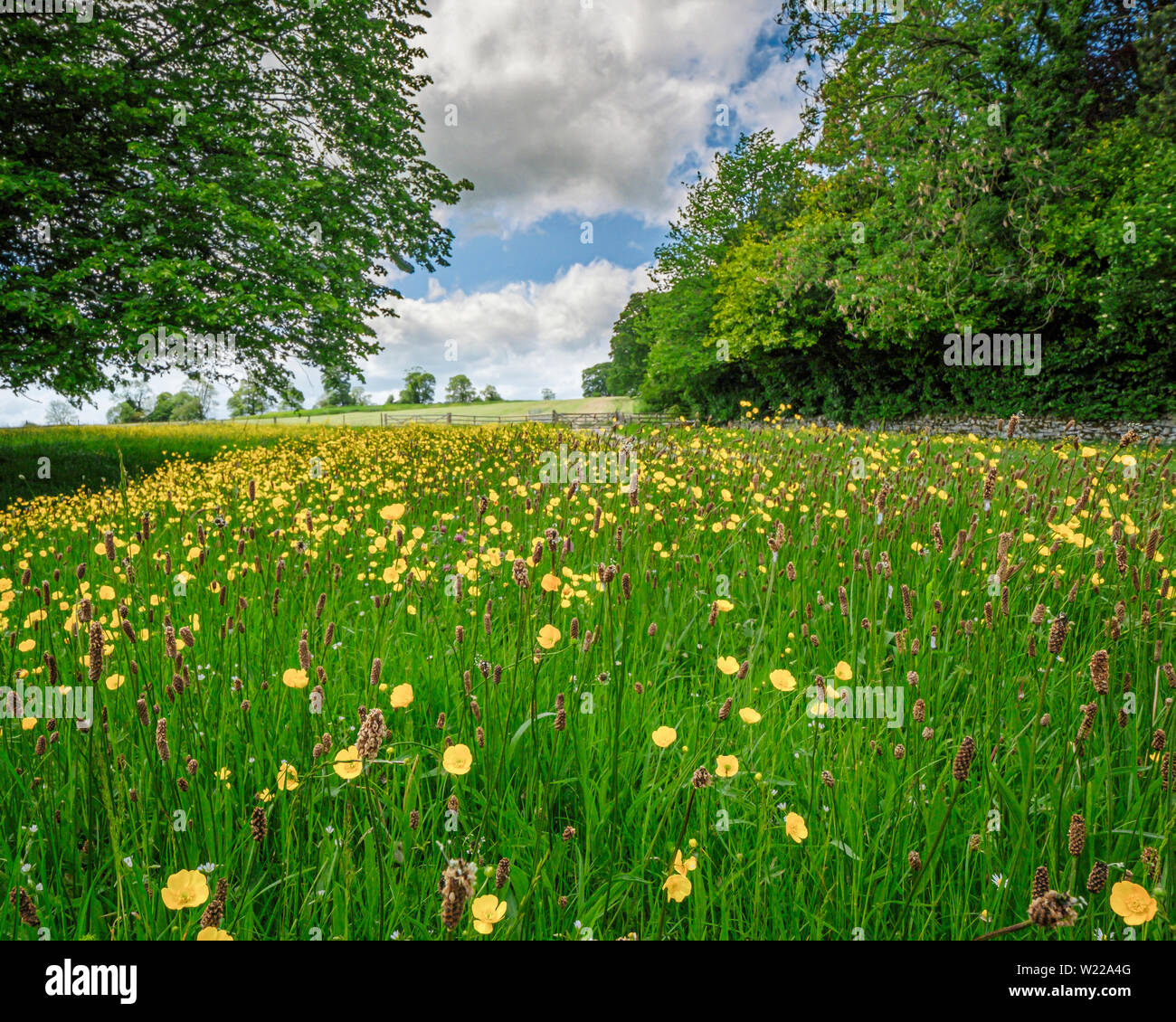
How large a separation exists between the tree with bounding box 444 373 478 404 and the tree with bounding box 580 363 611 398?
810 inches

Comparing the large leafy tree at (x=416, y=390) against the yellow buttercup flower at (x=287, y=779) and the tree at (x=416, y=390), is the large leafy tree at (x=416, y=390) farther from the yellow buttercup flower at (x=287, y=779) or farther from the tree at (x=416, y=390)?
the yellow buttercup flower at (x=287, y=779)

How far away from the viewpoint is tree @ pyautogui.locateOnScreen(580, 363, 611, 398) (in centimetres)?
8788

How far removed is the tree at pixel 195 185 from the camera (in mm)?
9328

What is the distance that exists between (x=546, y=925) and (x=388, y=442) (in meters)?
11.7

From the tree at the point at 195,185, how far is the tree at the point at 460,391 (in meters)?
87.9

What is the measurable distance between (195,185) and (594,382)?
83.9 meters

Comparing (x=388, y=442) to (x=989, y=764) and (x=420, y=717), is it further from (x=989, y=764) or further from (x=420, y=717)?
(x=989, y=764)

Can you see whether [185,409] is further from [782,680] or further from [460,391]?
[782,680]

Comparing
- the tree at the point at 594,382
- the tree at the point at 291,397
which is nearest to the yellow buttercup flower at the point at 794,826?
the tree at the point at 291,397

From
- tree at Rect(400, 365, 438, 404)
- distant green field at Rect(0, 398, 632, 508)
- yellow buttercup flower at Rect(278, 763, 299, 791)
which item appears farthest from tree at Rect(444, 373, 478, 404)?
yellow buttercup flower at Rect(278, 763, 299, 791)

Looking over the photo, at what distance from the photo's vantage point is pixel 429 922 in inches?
55.4

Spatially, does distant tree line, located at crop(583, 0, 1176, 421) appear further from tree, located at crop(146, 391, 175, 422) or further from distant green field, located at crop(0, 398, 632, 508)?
tree, located at crop(146, 391, 175, 422)

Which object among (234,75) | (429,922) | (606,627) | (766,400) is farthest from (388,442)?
(766,400)

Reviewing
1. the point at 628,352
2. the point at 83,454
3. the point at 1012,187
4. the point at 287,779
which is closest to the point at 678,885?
the point at 287,779
